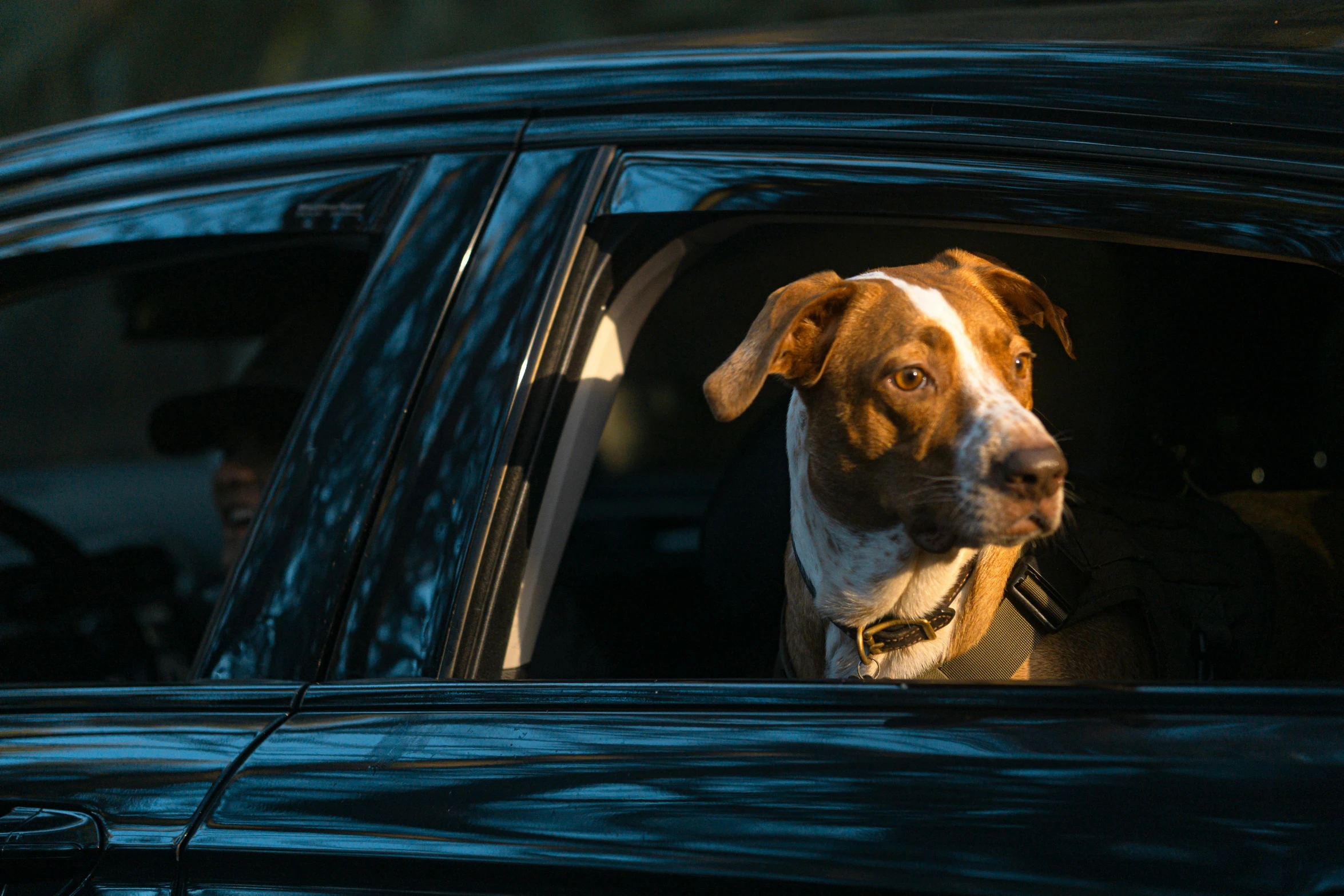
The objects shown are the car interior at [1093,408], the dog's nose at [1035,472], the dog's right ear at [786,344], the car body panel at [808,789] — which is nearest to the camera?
the car body panel at [808,789]

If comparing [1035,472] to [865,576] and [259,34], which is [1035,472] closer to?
[865,576]

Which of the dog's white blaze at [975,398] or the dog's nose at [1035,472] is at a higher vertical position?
the dog's white blaze at [975,398]

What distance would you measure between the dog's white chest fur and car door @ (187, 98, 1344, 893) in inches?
25.8

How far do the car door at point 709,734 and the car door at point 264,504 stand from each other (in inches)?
2.0

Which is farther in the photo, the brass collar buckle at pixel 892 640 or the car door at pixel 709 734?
the brass collar buckle at pixel 892 640

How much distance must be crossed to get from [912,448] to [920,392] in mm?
91

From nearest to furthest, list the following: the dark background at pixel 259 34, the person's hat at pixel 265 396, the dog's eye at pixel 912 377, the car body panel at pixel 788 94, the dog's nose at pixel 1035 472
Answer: the car body panel at pixel 788 94, the dog's nose at pixel 1035 472, the dog's eye at pixel 912 377, the person's hat at pixel 265 396, the dark background at pixel 259 34

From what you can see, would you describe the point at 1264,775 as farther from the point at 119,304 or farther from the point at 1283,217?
the point at 119,304

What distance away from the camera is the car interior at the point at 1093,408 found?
2346 millimetres

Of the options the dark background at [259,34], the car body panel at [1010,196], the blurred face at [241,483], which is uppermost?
the dark background at [259,34]

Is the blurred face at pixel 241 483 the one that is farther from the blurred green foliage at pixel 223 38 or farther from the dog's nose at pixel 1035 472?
the blurred green foliage at pixel 223 38

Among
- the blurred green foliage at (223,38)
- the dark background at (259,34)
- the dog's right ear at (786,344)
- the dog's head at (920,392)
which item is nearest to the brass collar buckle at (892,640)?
the dog's head at (920,392)

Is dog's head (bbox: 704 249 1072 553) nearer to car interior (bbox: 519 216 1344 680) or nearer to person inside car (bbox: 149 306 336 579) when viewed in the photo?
car interior (bbox: 519 216 1344 680)

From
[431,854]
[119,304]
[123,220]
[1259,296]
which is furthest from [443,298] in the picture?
[119,304]
